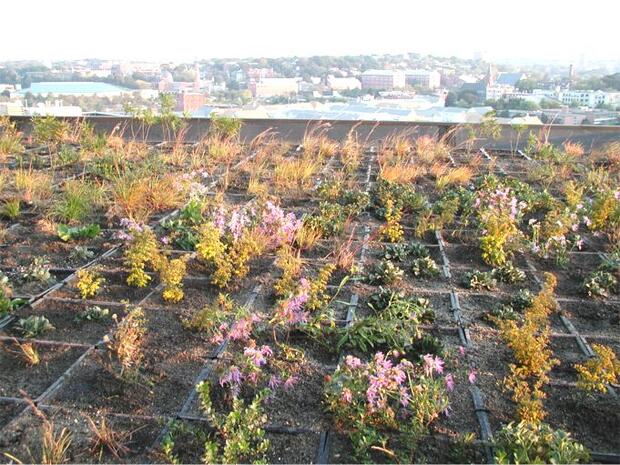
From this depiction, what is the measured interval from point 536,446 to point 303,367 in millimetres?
1132

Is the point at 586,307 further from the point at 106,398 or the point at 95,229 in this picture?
the point at 95,229

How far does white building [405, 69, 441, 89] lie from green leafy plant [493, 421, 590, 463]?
33.5ft

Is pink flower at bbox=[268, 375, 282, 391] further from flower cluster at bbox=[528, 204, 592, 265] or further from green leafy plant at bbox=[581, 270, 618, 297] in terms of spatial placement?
flower cluster at bbox=[528, 204, 592, 265]

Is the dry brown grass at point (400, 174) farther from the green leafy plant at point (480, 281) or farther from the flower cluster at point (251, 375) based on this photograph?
the flower cluster at point (251, 375)

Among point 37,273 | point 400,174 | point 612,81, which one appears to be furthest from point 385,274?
point 612,81

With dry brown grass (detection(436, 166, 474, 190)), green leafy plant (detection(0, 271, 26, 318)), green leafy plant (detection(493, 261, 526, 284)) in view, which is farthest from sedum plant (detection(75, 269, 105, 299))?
dry brown grass (detection(436, 166, 474, 190))

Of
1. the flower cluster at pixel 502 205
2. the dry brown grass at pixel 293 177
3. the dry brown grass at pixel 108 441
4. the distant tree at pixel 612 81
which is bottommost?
the dry brown grass at pixel 108 441

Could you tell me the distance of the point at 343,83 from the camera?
11867 millimetres

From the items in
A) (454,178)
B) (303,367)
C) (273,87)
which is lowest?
(303,367)

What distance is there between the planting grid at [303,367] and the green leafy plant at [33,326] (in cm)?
6

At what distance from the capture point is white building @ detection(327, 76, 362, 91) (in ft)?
38.2

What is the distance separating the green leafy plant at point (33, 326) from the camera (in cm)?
318

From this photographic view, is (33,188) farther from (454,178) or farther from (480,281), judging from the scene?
(454,178)

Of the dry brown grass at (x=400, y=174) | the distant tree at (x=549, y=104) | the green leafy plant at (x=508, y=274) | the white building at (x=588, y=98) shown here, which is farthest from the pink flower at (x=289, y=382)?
the white building at (x=588, y=98)
